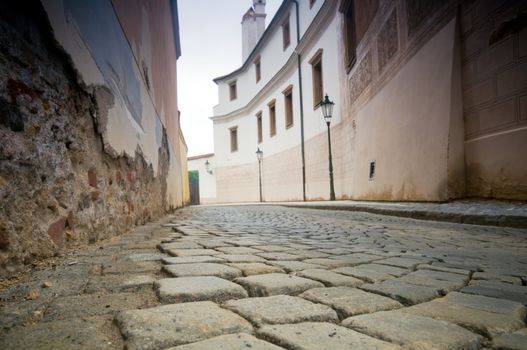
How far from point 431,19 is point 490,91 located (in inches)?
A: 67.0

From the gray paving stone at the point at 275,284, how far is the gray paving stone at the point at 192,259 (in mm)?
425

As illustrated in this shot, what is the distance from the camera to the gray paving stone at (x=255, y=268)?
1622mm

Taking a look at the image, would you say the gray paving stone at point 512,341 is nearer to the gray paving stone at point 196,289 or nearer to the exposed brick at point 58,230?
the gray paving stone at point 196,289

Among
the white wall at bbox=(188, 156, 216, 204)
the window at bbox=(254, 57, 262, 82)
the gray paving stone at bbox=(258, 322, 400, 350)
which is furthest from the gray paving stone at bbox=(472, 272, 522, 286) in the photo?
the white wall at bbox=(188, 156, 216, 204)

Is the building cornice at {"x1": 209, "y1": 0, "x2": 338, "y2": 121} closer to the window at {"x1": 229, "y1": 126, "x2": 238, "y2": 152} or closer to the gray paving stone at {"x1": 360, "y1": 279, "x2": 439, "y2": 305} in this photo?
the window at {"x1": 229, "y1": 126, "x2": 238, "y2": 152}

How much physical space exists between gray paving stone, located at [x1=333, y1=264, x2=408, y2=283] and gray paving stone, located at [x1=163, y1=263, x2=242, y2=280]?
49 cm

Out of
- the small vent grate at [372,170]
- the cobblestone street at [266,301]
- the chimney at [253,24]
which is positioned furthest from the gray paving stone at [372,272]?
the chimney at [253,24]

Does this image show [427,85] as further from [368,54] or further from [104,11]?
[104,11]

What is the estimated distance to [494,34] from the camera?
15.1ft

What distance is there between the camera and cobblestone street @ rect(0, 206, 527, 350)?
91cm

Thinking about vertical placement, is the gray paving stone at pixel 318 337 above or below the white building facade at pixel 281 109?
below

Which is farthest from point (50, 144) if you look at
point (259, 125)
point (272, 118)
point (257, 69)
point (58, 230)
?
point (257, 69)

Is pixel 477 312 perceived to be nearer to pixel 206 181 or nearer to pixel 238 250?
pixel 238 250

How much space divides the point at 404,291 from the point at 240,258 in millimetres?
898
